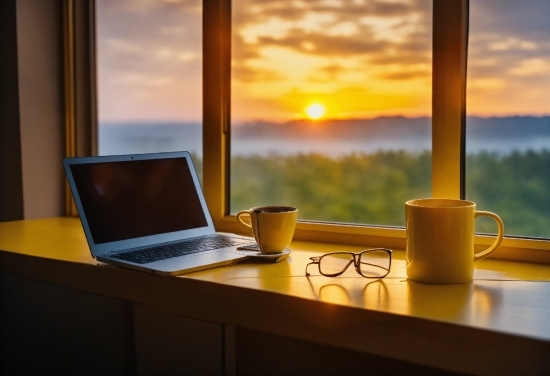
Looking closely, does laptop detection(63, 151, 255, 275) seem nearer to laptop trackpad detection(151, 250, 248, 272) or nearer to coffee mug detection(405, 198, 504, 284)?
laptop trackpad detection(151, 250, 248, 272)

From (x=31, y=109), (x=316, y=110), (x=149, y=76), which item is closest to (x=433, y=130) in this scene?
(x=316, y=110)

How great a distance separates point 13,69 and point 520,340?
1.69 meters

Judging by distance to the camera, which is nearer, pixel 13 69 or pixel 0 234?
pixel 0 234

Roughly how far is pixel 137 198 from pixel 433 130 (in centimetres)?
71

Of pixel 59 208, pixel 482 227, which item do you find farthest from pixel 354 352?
pixel 59 208

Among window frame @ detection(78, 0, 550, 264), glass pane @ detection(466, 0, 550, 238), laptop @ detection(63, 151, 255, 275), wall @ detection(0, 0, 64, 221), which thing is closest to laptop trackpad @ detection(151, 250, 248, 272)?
laptop @ detection(63, 151, 255, 275)

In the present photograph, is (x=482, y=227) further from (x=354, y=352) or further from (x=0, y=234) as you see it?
(x=0, y=234)

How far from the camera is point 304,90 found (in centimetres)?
163

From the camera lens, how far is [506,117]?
134cm

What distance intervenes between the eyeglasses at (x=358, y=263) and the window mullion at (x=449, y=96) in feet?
0.72

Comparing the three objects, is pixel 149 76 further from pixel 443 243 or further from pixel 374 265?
pixel 443 243

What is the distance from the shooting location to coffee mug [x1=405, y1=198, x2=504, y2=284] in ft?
3.46

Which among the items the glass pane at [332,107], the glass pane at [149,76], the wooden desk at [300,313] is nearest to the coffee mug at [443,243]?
the wooden desk at [300,313]

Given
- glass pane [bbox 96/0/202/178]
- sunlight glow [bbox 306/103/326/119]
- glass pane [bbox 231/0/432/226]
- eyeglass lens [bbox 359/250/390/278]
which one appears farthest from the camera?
glass pane [bbox 96/0/202/178]
